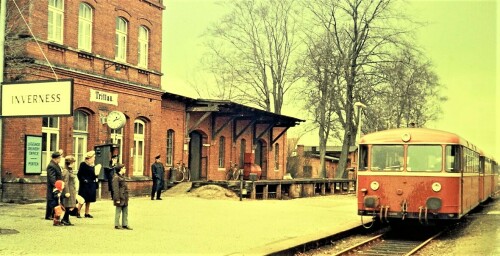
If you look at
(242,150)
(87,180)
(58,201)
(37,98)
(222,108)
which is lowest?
(58,201)

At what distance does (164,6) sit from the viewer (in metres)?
28.2

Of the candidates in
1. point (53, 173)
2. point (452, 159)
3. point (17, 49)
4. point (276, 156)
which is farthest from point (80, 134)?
point (276, 156)

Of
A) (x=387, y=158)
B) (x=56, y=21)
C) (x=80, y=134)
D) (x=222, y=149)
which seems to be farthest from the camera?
(x=222, y=149)

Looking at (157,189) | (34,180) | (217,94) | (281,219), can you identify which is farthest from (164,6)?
(217,94)

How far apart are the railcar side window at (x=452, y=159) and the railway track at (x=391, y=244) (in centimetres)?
182

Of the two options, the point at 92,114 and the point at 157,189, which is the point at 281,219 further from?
the point at 92,114

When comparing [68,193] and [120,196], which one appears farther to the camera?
[68,193]

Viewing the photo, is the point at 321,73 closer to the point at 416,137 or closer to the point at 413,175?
the point at 416,137

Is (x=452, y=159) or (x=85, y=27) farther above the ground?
(x=85, y=27)

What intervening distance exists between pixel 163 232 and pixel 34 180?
336 inches

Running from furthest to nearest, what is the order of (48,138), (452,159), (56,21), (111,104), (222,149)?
1. (222,149)
2. (111,104)
3. (56,21)
4. (48,138)
5. (452,159)

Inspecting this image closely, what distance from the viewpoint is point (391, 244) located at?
1542 centimetres

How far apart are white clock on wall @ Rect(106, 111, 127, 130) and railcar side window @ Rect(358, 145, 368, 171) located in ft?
29.9

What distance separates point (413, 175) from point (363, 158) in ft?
4.78
